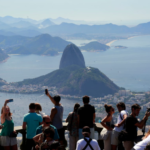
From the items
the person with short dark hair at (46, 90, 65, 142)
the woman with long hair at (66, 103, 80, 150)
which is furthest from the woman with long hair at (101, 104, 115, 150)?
the person with short dark hair at (46, 90, 65, 142)

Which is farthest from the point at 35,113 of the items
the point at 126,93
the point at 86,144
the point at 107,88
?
the point at 107,88

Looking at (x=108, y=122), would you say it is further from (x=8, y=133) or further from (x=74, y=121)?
(x=8, y=133)

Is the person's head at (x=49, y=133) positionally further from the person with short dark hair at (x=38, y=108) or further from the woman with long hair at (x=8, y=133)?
the person with short dark hair at (x=38, y=108)

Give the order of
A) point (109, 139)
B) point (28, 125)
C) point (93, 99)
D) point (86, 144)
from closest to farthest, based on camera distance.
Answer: point (86, 144) → point (28, 125) → point (109, 139) → point (93, 99)

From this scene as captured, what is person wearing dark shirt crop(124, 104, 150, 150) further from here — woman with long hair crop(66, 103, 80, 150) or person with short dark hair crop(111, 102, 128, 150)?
woman with long hair crop(66, 103, 80, 150)

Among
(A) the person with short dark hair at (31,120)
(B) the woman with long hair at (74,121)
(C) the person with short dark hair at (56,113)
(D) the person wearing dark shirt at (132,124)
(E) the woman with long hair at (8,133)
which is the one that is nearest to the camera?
(D) the person wearing dark shirt at (132,124)

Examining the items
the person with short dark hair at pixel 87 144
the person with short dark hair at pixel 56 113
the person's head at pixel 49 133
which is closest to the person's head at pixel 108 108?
the person with short dark hair at pixel 56 113

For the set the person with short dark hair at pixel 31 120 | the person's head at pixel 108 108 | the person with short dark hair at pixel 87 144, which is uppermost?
the person's head at pixel 108 108

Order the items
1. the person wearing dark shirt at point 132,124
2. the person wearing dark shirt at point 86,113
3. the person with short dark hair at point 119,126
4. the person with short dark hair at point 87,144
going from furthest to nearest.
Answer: the person wearing dark shirt at point 86,113
the person with short dark hair at point 119,126
the person wearing dark shirt at point 132,124
the person with short dark hair at point 87,144

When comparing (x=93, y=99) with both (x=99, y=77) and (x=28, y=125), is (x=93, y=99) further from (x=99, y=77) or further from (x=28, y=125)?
(x=28, y=125)
